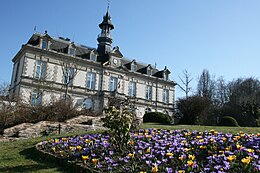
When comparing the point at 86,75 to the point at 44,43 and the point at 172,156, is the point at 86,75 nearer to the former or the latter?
the point at 44,43

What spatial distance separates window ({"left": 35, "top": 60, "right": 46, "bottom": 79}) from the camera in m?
31.9

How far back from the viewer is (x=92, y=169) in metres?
5.42

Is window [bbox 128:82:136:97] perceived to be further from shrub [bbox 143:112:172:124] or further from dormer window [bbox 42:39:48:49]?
shrub [bbox 143:112:172:124]

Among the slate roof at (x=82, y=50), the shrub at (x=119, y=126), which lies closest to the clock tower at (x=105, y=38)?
the slate roof at (x=82, y=50)

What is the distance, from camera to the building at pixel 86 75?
3114 cm

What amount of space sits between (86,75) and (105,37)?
9.56m

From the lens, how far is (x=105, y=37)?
4222 centimetres

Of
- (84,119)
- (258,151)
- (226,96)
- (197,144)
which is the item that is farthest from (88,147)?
(226,96)

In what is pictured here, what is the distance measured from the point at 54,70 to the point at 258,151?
30463 mm

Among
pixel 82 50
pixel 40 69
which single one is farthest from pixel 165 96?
pixel 40 69

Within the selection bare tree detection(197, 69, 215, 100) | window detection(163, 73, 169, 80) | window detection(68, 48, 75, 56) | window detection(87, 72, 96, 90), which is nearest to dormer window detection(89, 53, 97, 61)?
window detection(87, 72, 96, 90)

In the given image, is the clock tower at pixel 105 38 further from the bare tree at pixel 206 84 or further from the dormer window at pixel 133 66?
the bare tree at pixel 206 84

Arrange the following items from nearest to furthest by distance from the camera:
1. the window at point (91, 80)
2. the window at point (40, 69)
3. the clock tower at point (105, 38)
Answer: the window at point (40, 69) → the window at point (91, 80) → the clock tower at point (105, 38)

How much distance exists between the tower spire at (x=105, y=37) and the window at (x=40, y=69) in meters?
11.1
